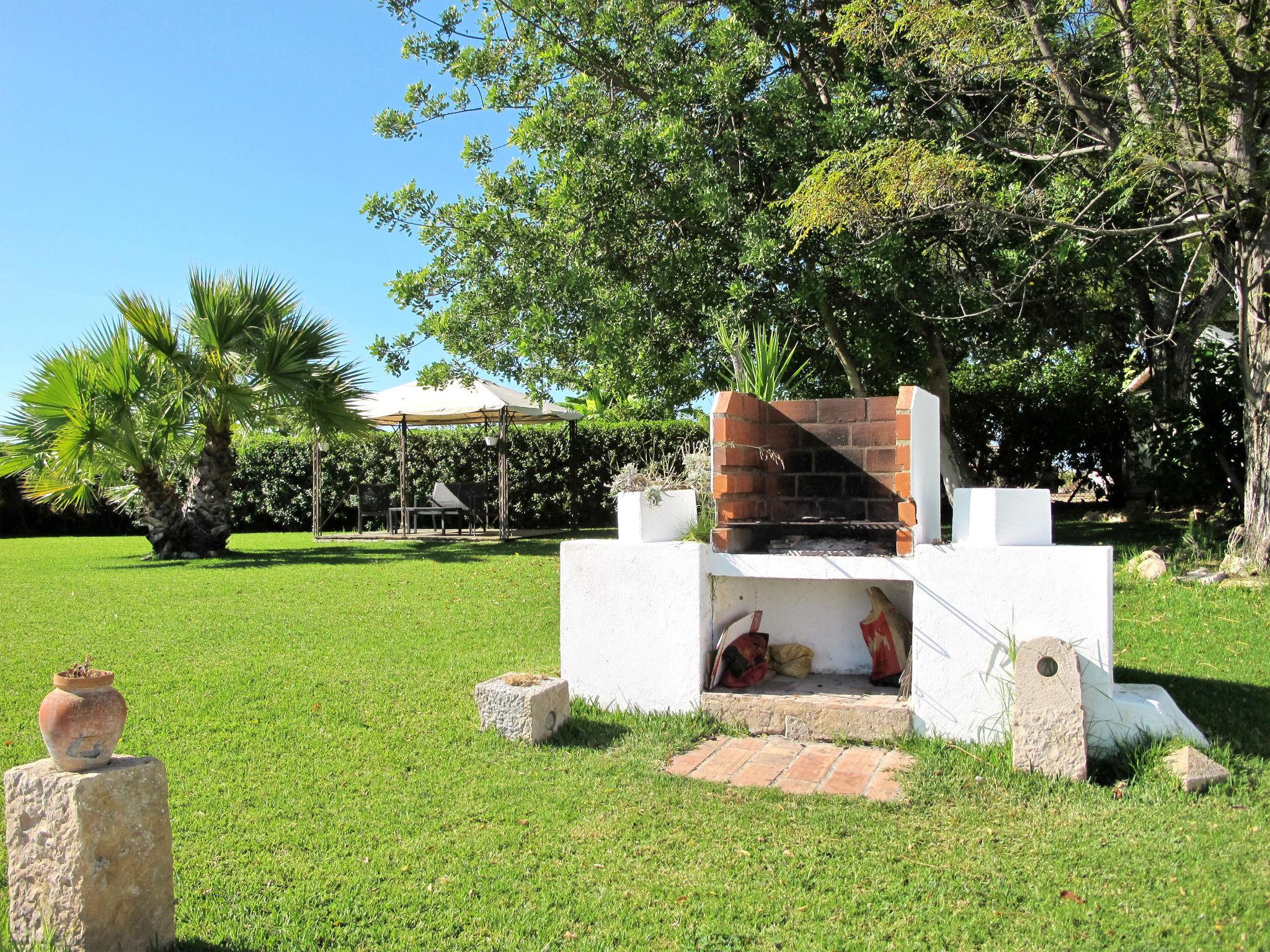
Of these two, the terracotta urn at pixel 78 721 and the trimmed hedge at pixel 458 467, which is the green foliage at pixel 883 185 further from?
the terracotta urn at pixel 78 721

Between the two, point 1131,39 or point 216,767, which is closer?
point 216,767

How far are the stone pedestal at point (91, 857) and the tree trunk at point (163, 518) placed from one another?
1152 cm

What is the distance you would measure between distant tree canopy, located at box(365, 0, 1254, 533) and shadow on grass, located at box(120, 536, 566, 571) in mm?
2581

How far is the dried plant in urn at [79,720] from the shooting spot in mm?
2520

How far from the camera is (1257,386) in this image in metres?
8.85

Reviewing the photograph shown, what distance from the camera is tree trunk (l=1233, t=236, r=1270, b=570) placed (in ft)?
28.5

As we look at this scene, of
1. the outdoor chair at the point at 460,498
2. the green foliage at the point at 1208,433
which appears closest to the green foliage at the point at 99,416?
the outdoor chair at the point at 460,498

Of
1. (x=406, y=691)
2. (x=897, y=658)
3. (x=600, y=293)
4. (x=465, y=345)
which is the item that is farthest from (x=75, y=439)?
(x=897, y=658)

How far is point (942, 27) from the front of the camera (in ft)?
29.3

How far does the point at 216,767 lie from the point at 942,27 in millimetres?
8711

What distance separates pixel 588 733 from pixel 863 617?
180cm

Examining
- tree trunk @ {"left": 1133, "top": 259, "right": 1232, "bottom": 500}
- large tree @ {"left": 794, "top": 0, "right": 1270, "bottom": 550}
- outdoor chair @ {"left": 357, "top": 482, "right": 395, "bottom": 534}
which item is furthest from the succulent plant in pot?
outdoor chair @ {"left": 357, "top": 482, "right": 395, "bottom": 534}

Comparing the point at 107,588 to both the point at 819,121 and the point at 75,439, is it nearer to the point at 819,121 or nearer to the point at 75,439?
the point at 75,439

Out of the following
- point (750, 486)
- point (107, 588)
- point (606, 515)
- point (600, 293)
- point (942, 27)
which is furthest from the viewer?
point (606, 515)
